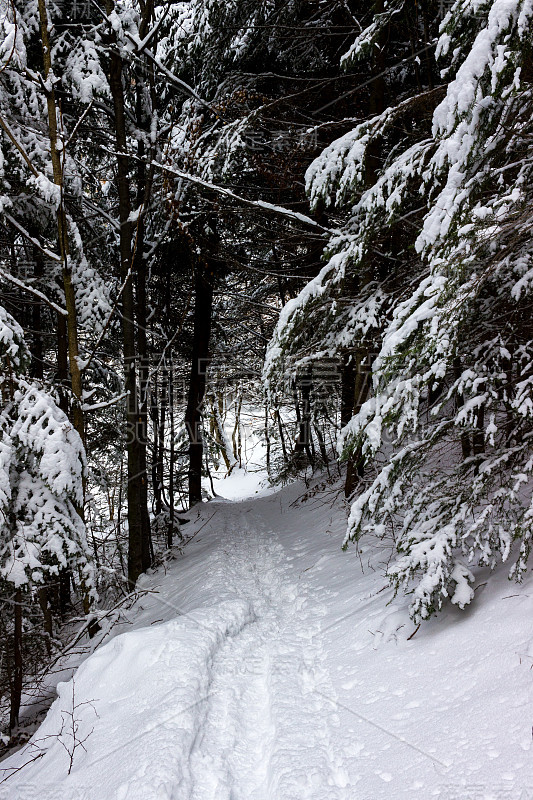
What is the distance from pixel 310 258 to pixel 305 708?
8308 mm

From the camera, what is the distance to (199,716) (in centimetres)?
335

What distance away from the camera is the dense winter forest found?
333cm

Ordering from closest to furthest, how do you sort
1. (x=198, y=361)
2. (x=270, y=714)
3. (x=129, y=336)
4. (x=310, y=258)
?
(x=270, y=714), (x=129, y=336), (x=310, y=258), (x=198, y=361)

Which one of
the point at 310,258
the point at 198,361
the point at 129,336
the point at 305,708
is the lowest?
the point at 305,708

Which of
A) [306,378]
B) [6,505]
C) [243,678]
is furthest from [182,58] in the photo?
[243,678]

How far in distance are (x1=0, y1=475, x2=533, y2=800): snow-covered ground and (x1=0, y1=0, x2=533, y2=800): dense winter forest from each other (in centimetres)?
32

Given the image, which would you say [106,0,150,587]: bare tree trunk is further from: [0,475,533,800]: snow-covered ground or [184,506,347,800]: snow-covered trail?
[0,475,533,800]: snow-covered ground

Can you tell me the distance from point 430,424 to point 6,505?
4313 mm

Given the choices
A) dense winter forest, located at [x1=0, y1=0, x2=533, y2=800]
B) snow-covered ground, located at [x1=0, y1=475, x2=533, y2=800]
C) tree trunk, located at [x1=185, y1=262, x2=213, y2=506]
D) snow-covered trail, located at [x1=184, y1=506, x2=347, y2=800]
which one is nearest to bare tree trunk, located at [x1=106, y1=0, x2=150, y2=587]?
dense winter forest, located at [x1=0, y1=0, x2=533, y2=800]

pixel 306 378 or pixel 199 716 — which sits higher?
pixel 306 378

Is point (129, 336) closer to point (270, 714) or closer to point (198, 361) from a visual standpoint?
point (270, 714)

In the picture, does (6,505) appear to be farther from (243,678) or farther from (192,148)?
(192,148)

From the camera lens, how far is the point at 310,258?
32.6 ft

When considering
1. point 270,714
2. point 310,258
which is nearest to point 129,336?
point 310,258
